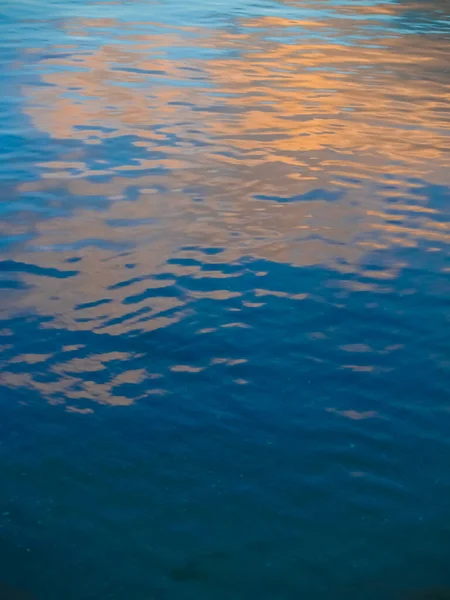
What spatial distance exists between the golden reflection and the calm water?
0.05m

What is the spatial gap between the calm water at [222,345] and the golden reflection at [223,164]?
46 millimetres

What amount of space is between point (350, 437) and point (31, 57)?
584 inches

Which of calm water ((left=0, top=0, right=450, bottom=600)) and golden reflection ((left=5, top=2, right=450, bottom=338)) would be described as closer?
calm water ((left=0, top=0, right=450, bottom=600))

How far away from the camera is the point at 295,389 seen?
6.65m

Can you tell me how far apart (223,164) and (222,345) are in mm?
5214

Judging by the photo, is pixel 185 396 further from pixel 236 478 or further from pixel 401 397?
pixel 401 397

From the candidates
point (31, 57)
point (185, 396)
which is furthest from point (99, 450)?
point (31, 57)

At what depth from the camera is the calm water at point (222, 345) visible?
16.4ft

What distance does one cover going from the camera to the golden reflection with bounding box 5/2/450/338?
8672 mm

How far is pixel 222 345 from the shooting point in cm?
725

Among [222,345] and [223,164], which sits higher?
[223,164]

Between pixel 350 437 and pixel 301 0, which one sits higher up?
pixel 301 0

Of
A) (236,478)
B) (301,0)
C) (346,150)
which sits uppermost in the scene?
(301,0)

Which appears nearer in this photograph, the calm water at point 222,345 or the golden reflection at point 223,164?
the calm water at point 222,345
